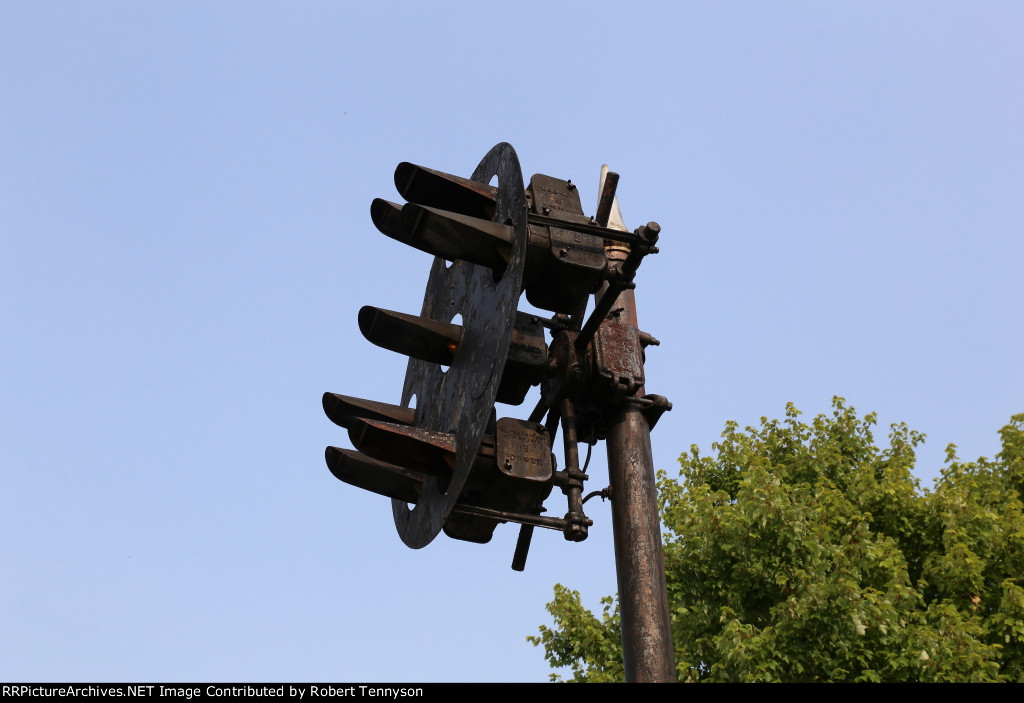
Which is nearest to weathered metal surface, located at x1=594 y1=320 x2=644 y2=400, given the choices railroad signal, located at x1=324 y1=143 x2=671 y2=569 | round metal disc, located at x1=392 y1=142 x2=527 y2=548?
railroad signal, located at x1=324 y1=143 x2=671 y2=569

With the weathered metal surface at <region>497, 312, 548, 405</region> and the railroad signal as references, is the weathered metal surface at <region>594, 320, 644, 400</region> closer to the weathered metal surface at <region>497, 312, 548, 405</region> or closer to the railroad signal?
the railroad signal

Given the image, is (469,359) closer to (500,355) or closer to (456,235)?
(500,355)

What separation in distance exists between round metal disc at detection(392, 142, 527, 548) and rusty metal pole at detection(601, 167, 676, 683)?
84 centimetres

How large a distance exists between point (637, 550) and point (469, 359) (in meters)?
1.58

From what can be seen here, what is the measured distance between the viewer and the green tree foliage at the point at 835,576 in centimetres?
1253

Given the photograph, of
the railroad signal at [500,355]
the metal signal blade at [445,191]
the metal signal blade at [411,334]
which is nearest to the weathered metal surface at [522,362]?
the railroad signal at [500,355]

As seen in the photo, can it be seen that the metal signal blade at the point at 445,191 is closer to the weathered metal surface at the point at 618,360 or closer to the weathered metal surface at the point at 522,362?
the weathered metal surface at the point at 522,362

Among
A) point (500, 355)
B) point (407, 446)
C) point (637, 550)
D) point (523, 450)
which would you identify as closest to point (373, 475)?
point (407, 446)

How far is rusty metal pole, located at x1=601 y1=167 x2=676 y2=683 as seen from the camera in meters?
5.44

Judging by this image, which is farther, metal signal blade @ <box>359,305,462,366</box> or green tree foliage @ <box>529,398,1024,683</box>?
green tree foliage @ <box>529,398,1024,683</box>

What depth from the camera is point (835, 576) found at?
42.7 feet

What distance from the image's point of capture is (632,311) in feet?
22.0

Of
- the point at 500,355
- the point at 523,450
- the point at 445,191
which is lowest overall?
the point at 523,450
